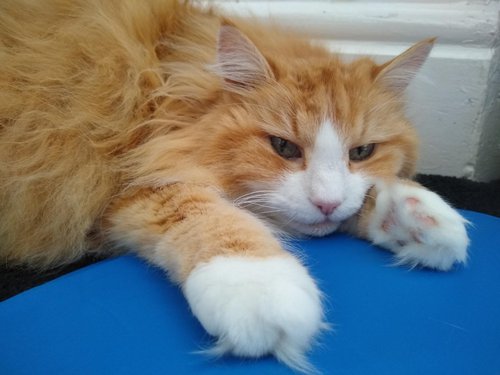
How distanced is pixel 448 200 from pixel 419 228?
2.31 ft

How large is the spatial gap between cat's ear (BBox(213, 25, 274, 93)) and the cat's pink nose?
1.07ft

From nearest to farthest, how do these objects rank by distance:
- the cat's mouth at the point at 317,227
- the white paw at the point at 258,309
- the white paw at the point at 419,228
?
the white paw at the point at 258,309 → the white paw at the point at 419,228 → the cat's mouth at the point at 317,227

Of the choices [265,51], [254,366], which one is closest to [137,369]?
[254,366]

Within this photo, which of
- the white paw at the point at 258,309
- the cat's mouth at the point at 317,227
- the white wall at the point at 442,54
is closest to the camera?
the white paw at the point at 258,309

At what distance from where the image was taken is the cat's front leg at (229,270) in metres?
0.75

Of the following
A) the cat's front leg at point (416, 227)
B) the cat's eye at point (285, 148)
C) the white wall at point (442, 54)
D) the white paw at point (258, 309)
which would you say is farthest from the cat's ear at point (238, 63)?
the white wall at point (442, 54)

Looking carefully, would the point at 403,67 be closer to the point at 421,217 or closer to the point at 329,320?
the point at 421,217

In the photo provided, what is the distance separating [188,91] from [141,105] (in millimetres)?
121

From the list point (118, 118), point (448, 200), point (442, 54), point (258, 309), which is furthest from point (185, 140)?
point (442, 54)

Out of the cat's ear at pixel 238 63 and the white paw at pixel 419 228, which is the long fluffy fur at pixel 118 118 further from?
the white paw at pixel 419 228

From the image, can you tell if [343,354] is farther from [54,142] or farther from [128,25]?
[128,25]

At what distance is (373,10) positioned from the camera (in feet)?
6.13

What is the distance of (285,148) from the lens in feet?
3.73

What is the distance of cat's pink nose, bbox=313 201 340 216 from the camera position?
1.04 metres
